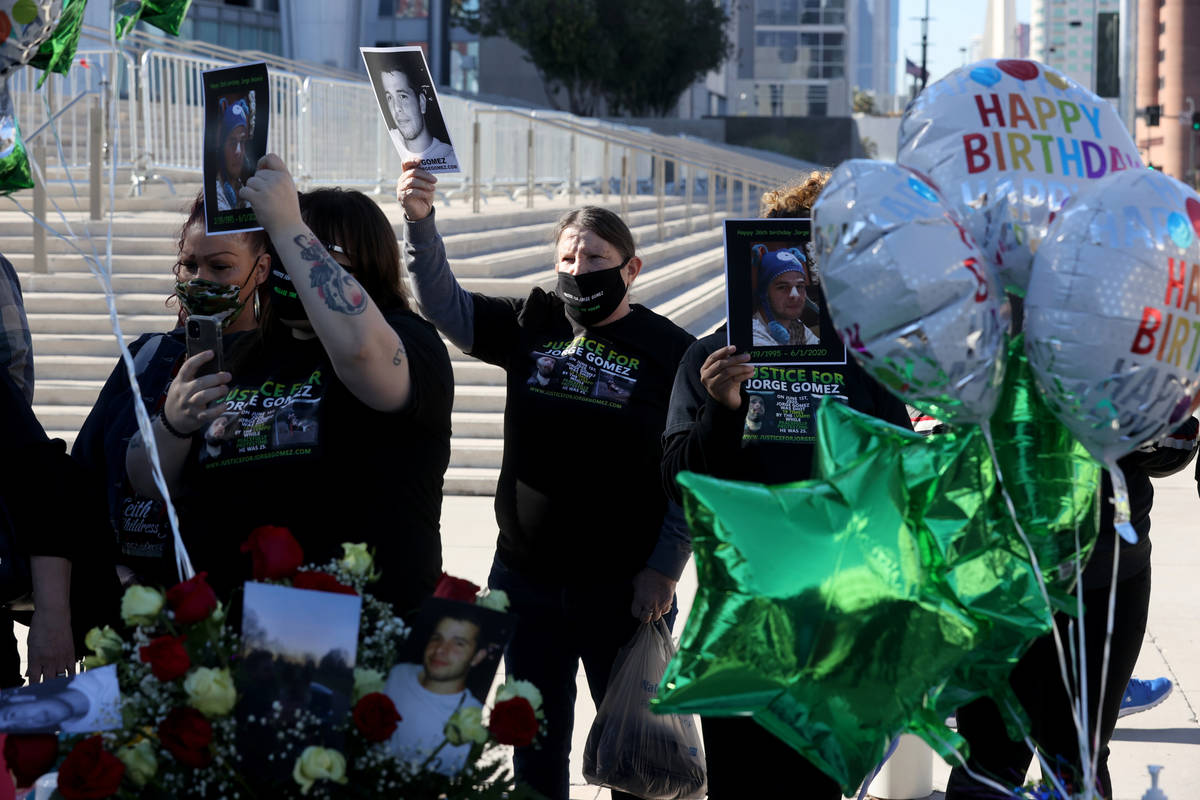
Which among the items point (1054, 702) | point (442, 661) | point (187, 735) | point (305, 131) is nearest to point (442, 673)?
point (442, 661)

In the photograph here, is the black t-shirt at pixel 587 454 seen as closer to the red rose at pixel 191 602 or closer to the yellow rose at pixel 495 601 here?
the yellow rose at pixel 495 601

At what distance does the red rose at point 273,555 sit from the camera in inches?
73.6

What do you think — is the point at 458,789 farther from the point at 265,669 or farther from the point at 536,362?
the point at 536,362

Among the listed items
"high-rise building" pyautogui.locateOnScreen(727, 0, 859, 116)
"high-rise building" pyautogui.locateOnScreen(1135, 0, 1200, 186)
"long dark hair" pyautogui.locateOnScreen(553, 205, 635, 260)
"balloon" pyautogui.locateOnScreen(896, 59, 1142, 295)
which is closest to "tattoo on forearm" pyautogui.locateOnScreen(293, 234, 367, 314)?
"balloon" pyautogui.locateOnScreen(896, 59, 1142, 295)

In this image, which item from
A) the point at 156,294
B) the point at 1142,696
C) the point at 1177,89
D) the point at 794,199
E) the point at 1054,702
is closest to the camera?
the point at 1054,702

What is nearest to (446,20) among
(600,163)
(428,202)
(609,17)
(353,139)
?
(609,17)

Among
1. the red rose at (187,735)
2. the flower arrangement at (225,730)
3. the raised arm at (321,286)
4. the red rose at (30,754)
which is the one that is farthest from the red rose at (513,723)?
the raised arm at (321,286)

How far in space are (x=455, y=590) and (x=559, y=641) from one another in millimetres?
1206

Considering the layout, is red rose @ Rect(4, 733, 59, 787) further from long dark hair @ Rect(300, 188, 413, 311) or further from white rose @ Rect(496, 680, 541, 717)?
long dark hair @ Rect(300, 188, 413, 311)

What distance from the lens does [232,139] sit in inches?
92.9

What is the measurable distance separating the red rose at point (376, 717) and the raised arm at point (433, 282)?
166 centimetres

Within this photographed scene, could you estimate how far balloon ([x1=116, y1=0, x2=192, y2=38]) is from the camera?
2.69 meters

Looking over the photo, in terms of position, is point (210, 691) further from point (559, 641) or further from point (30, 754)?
point (559, 641)

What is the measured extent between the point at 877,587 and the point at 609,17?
117ft
